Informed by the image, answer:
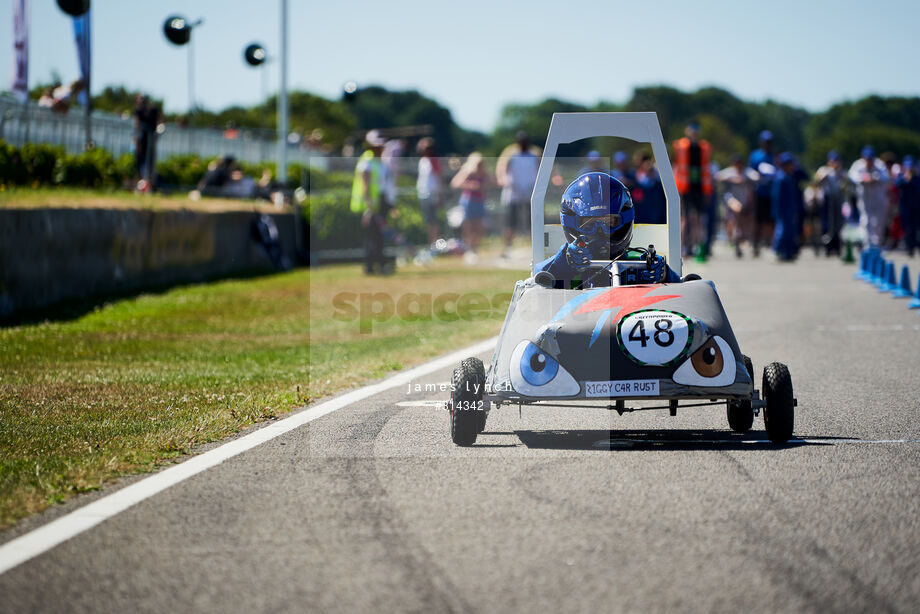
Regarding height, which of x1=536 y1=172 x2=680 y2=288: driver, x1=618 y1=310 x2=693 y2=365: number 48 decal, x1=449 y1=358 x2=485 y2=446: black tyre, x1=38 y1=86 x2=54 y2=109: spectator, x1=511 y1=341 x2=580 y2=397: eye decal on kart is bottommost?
x1=449 y1=358 x2=485 y2=446: black tyre

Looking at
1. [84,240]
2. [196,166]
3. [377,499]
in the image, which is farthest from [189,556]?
[196,166]

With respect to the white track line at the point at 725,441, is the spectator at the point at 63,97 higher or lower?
higher

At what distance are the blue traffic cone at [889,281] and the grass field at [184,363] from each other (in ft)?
15.8

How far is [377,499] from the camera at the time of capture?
214 inches

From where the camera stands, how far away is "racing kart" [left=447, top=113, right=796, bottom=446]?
657cm

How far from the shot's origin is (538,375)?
264 inches

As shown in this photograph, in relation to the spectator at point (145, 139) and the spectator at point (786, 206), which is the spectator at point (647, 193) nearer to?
the spectator at point (786, 206)

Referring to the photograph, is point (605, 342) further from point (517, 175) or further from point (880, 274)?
point (517, 175)

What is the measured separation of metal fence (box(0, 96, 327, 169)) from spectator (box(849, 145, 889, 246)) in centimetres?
1154

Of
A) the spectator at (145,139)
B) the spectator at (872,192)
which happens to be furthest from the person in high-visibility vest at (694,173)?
the spectator at (145,139)

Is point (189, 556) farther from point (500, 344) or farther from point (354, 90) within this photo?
point (354, 90)

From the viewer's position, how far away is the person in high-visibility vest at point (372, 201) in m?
21.8

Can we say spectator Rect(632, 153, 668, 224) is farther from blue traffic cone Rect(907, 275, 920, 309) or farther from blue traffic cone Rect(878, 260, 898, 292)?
blue traffic cone Rect(907, 275, 920, 309)

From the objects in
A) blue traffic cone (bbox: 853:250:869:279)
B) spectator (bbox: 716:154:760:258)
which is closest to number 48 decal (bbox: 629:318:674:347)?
Answer: blue traffic cone (bbox: 853:250:869:279)
